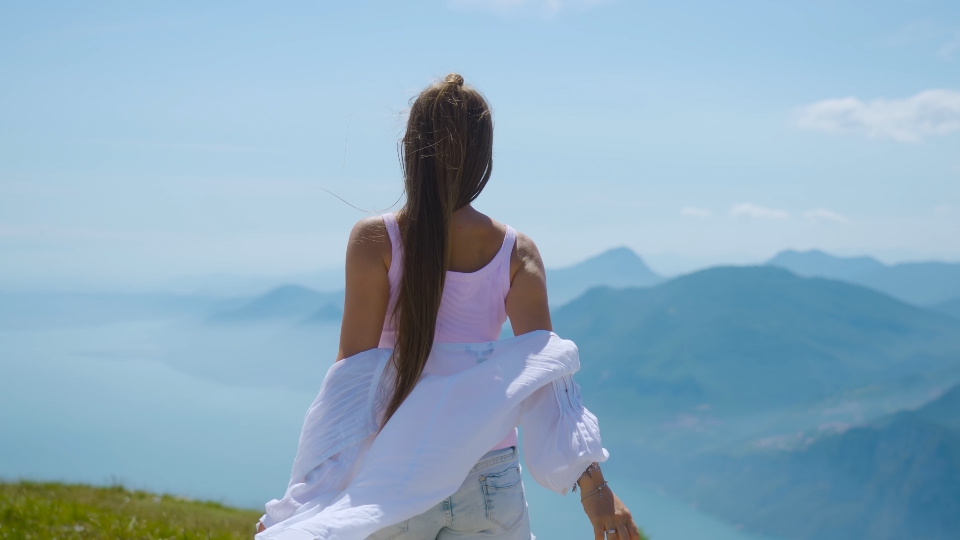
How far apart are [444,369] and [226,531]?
328 cm

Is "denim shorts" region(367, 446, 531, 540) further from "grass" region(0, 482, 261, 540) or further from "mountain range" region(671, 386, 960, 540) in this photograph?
"mountain range" region(671, 386, 960, 540)

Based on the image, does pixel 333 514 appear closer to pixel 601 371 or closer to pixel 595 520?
pixel 595 520

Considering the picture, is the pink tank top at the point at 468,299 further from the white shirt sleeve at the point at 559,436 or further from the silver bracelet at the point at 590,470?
the silver bracelet at the point at 590,470

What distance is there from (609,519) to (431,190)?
3.48 feet

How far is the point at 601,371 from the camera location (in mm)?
48438

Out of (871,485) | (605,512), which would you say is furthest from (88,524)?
(871,485)

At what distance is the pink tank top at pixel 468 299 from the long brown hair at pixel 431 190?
0.04m

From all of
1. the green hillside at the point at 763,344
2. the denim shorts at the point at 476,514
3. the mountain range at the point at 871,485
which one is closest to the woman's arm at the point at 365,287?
the denim shorts at the point at 476,514

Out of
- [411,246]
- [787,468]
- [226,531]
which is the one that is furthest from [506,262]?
[787,468]

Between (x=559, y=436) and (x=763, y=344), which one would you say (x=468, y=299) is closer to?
(x=559, y=436)

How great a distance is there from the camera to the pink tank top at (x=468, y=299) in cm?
188

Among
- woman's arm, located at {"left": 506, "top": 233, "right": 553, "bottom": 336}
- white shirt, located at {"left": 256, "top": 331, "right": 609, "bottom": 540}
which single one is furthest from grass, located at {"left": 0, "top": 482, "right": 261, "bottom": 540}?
woman's arm, located at {"left": 506, "top": 233, "right": 553, "bottom": 336}

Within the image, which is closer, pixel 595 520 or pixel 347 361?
pixel 595 520

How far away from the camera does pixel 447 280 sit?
6.22ft
